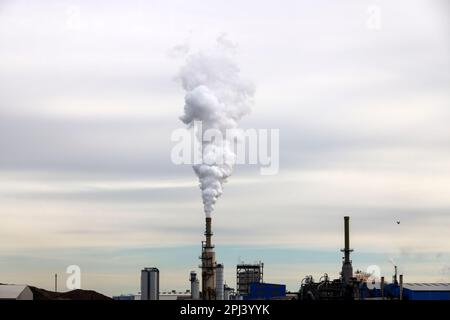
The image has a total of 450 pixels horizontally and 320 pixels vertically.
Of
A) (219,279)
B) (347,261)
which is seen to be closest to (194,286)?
(219,279)

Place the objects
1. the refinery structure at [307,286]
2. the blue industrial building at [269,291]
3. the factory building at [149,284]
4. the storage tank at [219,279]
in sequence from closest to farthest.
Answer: the refinery structure at [307,286], the factory building at [149,284], the blue industrial building at [269,291], the storage tank at [219,279]

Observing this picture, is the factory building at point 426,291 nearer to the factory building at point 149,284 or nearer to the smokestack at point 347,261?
the smokestack at point 347,261

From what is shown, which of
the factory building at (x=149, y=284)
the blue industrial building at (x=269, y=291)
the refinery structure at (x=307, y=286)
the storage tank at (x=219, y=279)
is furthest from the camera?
the storage tank at (x=219, y=279)

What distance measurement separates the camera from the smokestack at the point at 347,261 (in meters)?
127

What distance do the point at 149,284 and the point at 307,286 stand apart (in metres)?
31.7

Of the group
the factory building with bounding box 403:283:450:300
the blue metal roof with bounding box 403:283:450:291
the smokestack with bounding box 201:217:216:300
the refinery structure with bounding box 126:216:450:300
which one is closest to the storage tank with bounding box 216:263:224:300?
the refinery structure with bounding box 126:216:450:300

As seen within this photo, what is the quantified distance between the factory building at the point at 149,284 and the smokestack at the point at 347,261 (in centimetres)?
3138

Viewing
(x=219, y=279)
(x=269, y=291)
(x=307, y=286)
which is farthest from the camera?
(x=219, y=279)

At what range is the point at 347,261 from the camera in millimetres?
132250

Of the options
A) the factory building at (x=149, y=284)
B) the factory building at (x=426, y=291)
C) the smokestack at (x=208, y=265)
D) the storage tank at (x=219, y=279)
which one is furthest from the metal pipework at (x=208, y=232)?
the factory building at (x=426, y=291)

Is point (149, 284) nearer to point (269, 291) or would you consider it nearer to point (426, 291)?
point (269, 291)

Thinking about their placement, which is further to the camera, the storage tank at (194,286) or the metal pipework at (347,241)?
the storage tank at (194,286)
